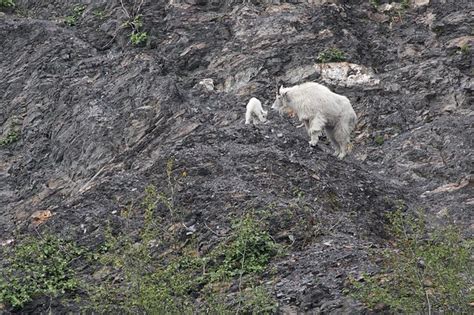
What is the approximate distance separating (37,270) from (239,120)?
741 centimetres

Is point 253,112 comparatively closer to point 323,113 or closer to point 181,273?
point 323,113

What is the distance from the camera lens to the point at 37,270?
15953 mm

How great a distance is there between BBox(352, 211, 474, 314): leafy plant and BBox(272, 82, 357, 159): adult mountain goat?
665cm

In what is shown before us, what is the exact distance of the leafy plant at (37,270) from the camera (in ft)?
50.4

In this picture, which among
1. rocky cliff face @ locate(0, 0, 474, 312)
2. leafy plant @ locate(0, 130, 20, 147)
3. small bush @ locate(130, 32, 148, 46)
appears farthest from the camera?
small bush @ locate(130, 32, 148, 46)

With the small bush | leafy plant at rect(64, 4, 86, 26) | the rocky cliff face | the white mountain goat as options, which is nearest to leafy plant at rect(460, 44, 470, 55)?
the rocky cliff face

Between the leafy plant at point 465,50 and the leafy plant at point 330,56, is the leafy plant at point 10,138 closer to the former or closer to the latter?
the leafy plant at point 330,56

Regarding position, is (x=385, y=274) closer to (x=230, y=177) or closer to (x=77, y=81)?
(x=230, y=177)

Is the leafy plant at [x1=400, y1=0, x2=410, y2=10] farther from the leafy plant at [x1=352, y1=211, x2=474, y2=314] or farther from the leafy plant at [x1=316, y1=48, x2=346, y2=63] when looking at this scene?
the leafy plant at [x1=352, y1=211, x2=474, y2=314]

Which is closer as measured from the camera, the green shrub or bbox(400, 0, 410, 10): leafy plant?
the green shrub

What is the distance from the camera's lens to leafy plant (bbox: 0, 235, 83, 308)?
15.4m

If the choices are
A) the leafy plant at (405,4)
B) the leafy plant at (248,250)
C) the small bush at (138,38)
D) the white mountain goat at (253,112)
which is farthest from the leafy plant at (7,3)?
the leafy plant at (248,250)

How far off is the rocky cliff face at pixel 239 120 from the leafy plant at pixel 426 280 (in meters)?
0.76

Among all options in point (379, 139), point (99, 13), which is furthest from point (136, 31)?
point (379, 139)
